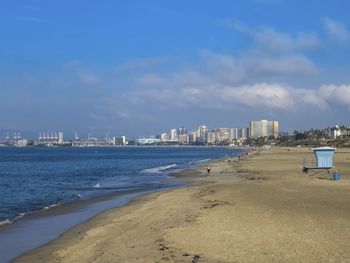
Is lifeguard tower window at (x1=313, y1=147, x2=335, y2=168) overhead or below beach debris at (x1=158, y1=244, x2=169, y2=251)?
overhead

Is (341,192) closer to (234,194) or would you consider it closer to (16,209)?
(234,194)

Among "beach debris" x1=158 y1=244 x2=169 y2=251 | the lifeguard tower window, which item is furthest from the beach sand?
the lifeguard tower window

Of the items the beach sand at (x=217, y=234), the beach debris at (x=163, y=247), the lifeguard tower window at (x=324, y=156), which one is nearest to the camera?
the beach sand at (x=217, y=234)

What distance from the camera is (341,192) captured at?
990 inches

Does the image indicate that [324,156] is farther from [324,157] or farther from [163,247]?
[163,247]

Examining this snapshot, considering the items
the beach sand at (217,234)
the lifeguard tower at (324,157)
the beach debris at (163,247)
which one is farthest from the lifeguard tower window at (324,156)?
the beach debris at (163,247)

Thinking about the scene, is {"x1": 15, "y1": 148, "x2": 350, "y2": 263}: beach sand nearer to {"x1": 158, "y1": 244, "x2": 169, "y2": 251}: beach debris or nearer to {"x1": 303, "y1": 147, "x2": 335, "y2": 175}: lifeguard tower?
{"x1": 158, "y1": 244, "x2": 169, "y2": 251}: beach debris

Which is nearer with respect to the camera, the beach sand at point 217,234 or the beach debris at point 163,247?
the beach sand at point 217,234

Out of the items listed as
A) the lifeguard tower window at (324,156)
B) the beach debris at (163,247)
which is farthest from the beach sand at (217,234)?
the lifeguard tower window at (324,156)

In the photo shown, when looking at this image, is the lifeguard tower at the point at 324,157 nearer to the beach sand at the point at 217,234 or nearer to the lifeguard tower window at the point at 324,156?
the lifeguard tower window at the point at 324,156

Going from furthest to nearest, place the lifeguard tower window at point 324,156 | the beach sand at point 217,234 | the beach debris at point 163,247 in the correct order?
the lifeguard tower window at point 324,156 < the beach debris at point 163,247 < the beach sand at point 217,234

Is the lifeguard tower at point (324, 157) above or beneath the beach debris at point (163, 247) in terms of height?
above

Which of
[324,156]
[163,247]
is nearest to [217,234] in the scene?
[163,247]

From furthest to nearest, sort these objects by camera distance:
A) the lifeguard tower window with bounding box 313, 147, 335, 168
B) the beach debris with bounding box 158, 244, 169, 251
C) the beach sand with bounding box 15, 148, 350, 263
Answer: the lifeguard tower window with bounding box 313, 147, 335, 168 → the beach debris with bounding box 158, 244, 169, 251 → the beach sand with bounding box 15, 148, 350, 263
